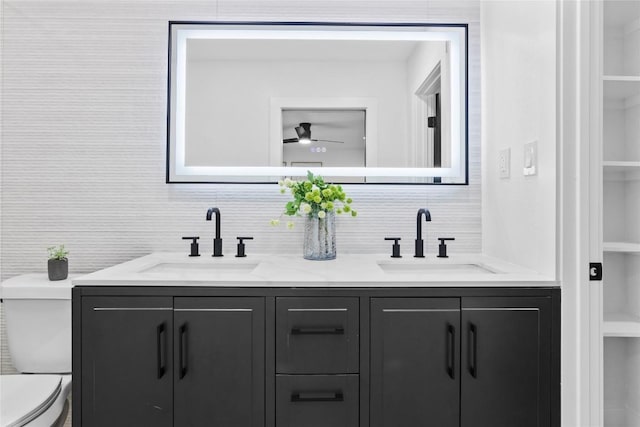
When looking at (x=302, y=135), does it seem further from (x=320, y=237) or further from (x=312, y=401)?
(x=312, y=401)

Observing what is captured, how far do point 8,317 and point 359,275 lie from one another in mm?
1386

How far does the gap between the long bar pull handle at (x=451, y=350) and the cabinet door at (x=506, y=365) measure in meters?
0.04

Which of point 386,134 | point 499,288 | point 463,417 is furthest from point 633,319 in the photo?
point 386,134

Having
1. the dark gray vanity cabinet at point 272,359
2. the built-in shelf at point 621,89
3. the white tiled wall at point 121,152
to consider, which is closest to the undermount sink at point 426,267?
the white tiled wall at point 121,152

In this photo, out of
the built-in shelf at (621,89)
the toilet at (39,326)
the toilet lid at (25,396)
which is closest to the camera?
the toilet lid at (25,396)

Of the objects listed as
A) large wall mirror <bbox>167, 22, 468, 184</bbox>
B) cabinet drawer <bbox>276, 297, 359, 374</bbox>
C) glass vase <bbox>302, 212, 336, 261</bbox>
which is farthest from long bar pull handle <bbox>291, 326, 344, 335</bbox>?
large wall mirror <bbox>167, 22, 468, 184</bbox>

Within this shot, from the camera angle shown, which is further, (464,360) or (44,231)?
(44,231)

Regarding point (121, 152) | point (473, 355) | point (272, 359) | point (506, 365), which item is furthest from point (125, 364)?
point (506, 365)

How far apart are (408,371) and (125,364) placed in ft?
2.88

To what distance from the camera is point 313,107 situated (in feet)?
6.10

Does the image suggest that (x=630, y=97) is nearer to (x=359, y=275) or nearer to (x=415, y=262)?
(x=415, y=262)

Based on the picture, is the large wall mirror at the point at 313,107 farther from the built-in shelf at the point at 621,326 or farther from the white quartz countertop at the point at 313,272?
the built-in shelf at the point at 621,326

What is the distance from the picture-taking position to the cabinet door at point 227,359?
128 centimetres

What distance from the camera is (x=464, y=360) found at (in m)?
1.28
